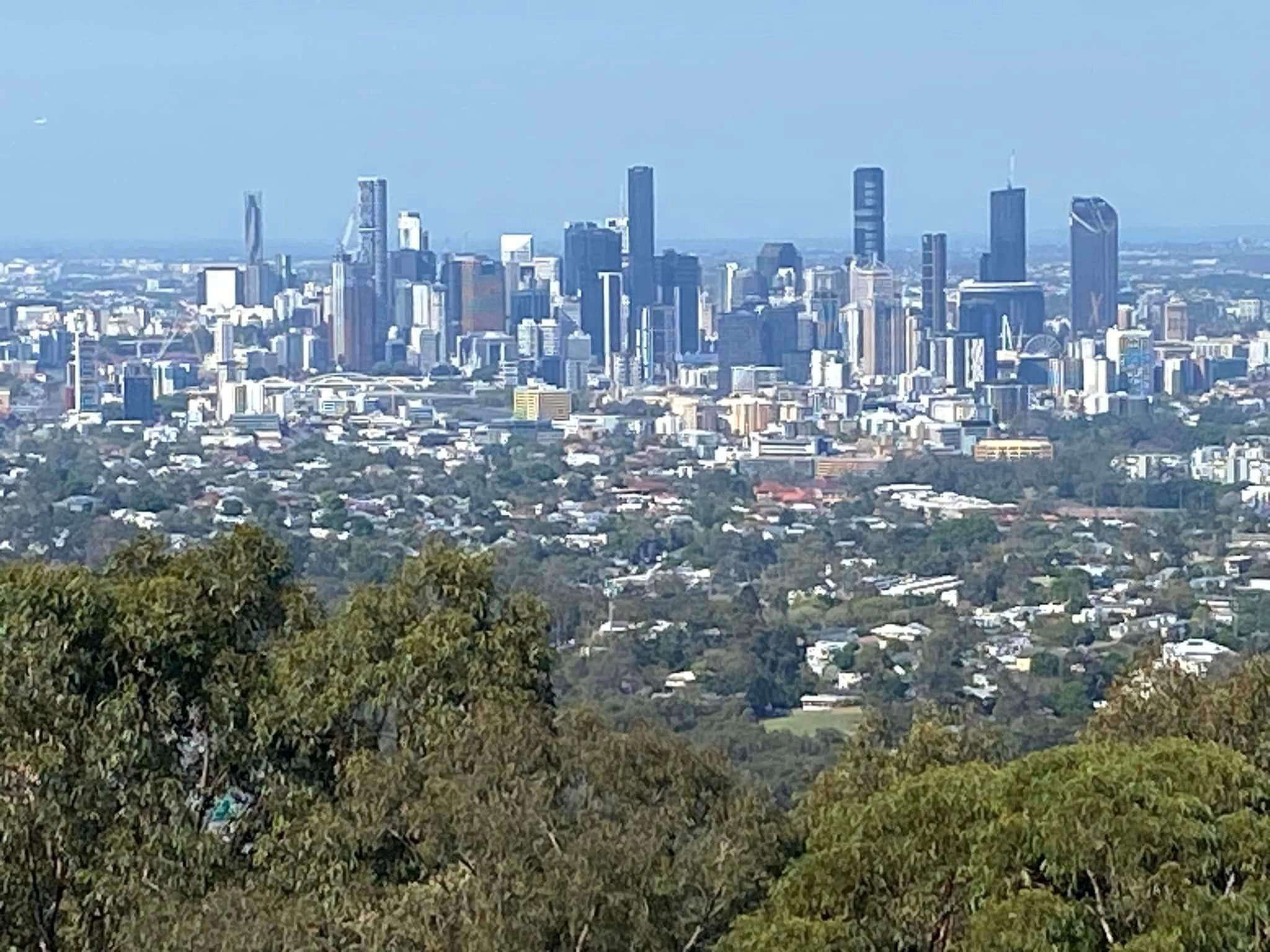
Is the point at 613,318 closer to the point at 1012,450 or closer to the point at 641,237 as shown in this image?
the point at 641,237

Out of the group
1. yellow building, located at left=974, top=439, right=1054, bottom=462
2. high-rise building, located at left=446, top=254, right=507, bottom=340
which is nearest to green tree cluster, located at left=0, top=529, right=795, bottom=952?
yellow building, located at left=974, top=439, right=1054, bottom=462

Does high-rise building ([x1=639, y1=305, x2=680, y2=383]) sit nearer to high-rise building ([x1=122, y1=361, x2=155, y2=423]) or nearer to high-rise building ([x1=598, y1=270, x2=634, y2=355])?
high-rise building ([x1=598, y1=270, x2=634, y2=355])

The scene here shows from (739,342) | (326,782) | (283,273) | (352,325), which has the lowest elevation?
(739,342)

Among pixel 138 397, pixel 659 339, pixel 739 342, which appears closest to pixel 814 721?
pixel 138 397

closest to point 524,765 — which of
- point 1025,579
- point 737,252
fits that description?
point 1025,579

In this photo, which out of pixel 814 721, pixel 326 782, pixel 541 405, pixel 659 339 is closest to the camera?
pixel 326 782

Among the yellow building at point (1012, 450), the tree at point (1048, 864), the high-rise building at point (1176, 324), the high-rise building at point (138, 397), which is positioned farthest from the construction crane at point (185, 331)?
the tree at point (1048, 864)

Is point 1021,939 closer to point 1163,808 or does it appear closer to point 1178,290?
point 1163,808

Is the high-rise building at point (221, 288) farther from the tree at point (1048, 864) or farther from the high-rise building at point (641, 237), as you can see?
the tree at point (1048, 864)
